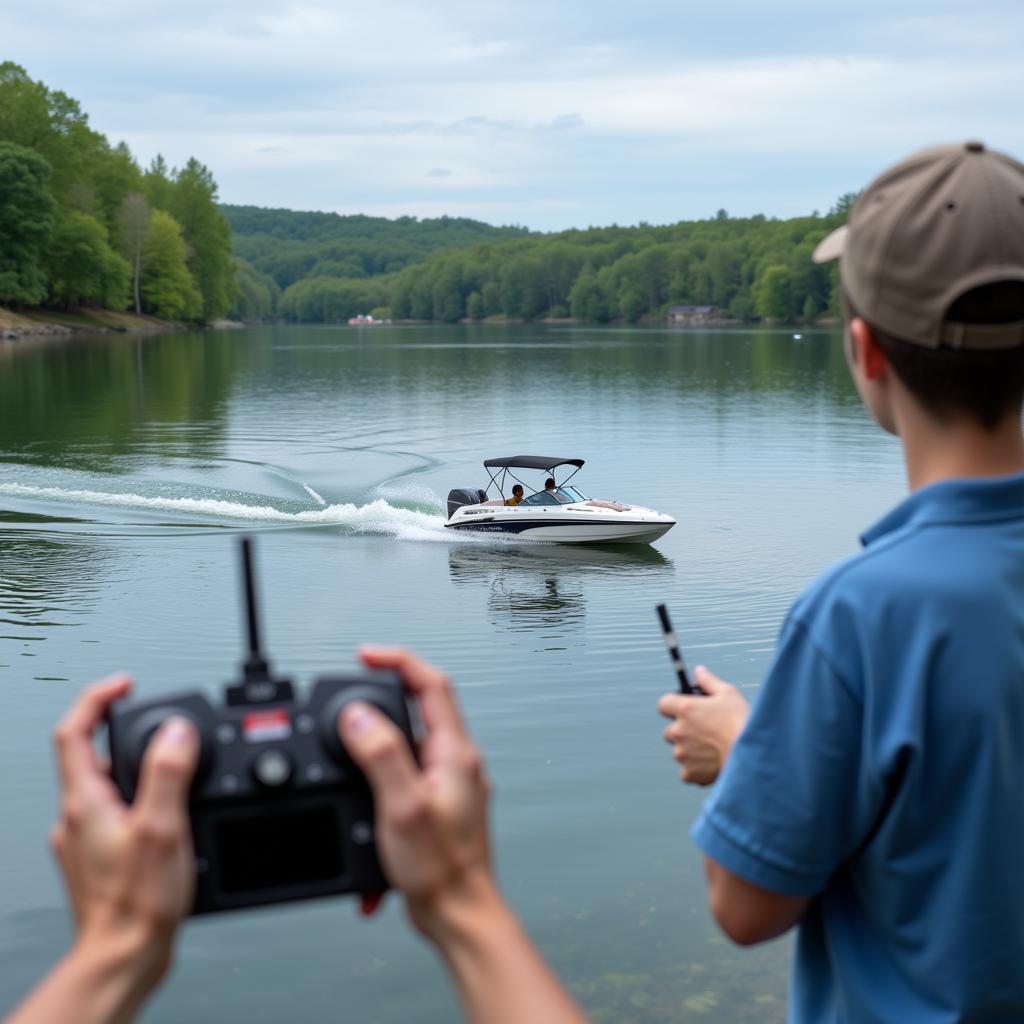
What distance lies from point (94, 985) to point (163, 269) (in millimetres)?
132506

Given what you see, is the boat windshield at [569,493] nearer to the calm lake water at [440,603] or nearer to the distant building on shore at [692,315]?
the calm lake water at [440,603]

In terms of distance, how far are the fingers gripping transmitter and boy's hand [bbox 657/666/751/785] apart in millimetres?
1289

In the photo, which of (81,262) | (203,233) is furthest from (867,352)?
(203,233)

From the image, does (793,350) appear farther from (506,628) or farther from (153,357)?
(506,628)

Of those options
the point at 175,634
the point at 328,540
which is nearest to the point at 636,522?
the point at 328,540

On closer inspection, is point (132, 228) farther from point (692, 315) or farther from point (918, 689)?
point (918, 689)

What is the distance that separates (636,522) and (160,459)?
56.3 ft

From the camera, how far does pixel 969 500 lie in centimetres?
230

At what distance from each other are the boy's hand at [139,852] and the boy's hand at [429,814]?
175 mm

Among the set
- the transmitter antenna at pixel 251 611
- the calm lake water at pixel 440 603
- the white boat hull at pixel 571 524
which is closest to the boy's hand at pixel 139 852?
the transmitter antenna at pixel 251 611

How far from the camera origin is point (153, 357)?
8225cm

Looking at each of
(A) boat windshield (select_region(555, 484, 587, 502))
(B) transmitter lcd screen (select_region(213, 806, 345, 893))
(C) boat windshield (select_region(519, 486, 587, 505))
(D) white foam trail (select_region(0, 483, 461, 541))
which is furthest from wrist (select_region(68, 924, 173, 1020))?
(D) white foam trail (select_region(0, 483, 461, 541))

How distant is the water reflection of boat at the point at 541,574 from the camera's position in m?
19.4

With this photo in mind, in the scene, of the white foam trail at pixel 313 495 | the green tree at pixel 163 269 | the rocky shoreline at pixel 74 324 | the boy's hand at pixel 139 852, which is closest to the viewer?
the boy's hand at pixel 139 852
